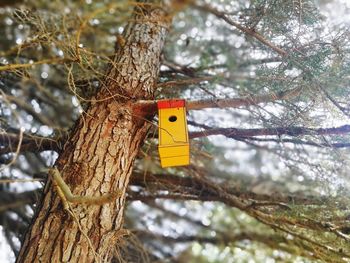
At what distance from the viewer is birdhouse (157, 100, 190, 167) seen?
2.09 meters

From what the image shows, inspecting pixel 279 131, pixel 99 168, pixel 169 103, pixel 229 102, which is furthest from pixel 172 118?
pixel 279 131

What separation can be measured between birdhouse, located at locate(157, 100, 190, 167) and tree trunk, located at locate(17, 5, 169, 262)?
0.15 m

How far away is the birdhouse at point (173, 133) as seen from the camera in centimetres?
209

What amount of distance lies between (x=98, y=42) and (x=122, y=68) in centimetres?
182

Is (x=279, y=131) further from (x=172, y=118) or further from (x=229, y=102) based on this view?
(x=172, y=118)

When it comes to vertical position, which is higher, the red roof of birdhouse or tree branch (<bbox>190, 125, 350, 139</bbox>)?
the red roof of birdhouse

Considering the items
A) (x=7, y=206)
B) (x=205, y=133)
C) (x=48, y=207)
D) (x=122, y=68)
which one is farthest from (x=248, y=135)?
(x=7, y=206)

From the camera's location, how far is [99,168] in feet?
6.62

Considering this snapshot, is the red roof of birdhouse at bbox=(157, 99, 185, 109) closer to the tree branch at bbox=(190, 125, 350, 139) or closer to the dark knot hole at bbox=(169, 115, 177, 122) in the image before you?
the dark knot hole at bbox=(169, 115, 177, 122)

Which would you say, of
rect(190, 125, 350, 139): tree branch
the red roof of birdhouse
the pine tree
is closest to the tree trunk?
the pine tree

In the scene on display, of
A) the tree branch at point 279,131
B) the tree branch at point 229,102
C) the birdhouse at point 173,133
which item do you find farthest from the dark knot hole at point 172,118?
the tree branch at point 279,131

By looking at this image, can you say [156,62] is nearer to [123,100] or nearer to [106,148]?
[123,100]

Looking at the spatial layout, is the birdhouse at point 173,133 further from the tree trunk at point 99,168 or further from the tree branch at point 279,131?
the tree branch at point 279,131

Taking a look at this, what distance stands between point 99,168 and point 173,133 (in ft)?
1.43
